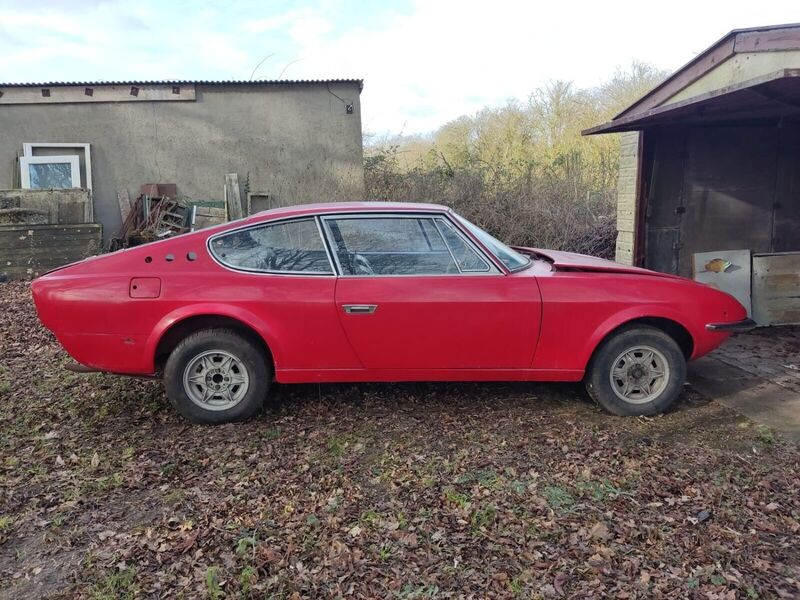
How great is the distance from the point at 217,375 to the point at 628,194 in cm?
616

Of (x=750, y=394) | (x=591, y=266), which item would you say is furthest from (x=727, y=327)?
(x=591, y=266)

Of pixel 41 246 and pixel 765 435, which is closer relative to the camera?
pixel 765 435

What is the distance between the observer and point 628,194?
7.93m

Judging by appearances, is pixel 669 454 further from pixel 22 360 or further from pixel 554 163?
pixel 554 163

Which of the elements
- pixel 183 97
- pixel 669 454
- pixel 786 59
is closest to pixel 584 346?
A: pixel 669 454

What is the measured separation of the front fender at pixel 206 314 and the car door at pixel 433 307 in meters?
0.53

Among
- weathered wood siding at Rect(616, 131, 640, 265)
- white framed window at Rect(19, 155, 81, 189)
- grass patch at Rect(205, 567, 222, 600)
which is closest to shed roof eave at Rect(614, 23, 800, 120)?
weathered wood siding at Rect(616, 131, 640, 265)

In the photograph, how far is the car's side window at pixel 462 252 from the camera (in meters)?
3.96

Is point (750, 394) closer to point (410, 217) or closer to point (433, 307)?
point (433, 307)

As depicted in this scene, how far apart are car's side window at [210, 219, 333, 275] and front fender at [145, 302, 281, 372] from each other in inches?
11.9

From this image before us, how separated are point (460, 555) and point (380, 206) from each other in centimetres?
242

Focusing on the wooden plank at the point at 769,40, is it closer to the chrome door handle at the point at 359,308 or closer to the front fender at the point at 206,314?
the chrome door handle at the point at 359,308

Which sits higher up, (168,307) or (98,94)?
(98,94)

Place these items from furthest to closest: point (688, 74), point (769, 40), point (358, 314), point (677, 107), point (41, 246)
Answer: point (41, 246) → point (688, 74) → point (769, 40) → point (677, 107) → point (358, 314)
